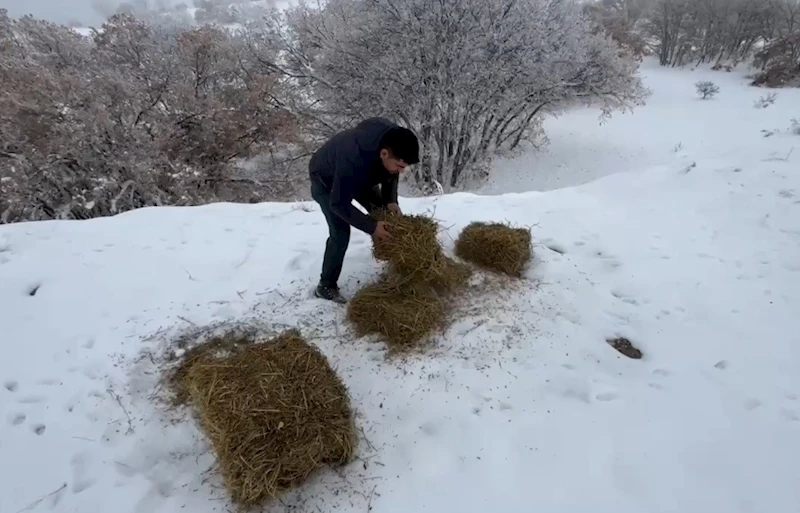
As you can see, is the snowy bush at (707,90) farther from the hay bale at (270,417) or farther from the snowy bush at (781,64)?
the hay bale at (270,417)

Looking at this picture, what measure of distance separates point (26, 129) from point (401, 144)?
925 centimetres

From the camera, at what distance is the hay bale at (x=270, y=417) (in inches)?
69.9

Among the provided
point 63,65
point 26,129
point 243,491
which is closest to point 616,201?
point 243,491

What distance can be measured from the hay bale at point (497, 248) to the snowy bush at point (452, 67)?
6.85 metres

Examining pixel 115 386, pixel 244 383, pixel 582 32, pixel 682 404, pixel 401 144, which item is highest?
pixel 582 32

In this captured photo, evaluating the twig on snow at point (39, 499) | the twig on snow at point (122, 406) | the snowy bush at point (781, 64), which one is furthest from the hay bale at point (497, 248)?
the snowy bush at point (781, 64)

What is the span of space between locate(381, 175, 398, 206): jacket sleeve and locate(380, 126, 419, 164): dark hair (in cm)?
46

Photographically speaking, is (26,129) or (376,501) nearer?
(376,501)

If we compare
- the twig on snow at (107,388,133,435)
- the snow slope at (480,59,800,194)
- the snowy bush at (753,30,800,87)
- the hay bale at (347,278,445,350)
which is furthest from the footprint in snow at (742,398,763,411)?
the snowy bush at (753,30,800,87)

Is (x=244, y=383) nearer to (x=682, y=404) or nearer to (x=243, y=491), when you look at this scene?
(x=243, y=491)

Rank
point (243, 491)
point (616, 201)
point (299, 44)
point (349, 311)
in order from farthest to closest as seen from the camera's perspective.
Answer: point (299, 44) → point (616, 201) → point (349, 311) → point (243, 491)

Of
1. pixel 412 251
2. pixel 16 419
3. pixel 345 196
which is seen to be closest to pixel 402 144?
pixel 345 196

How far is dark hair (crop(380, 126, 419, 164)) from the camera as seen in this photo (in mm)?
2299

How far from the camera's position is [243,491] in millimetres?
1762
